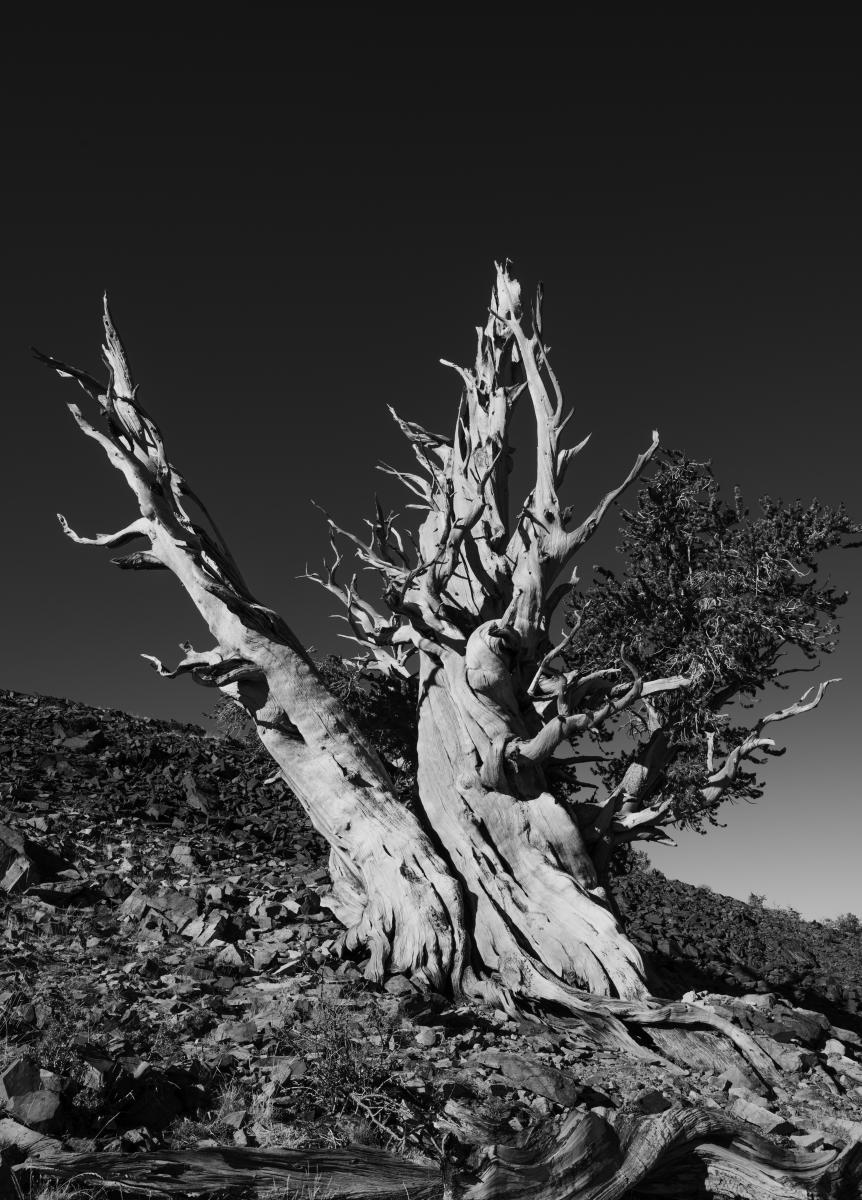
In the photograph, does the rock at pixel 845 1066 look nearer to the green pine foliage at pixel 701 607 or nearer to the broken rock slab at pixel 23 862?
the green pine foliage at pixel 701 607

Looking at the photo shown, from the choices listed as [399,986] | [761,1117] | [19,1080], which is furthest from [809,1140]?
[19,1080]

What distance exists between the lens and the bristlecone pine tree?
722 centimetres

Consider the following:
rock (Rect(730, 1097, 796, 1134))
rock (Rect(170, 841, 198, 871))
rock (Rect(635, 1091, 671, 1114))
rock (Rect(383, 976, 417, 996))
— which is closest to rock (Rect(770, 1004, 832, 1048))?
rock (Rect(730, 1097, 796, 1134))

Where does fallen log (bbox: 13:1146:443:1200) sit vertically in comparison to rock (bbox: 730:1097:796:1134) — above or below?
below

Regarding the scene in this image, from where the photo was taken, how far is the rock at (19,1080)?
3.95 m

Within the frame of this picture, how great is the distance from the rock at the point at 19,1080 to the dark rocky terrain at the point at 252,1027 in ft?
0.04

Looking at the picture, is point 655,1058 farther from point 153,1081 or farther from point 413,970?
point 153,1081

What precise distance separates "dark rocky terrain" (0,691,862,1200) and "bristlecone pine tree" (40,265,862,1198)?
1.73 feet

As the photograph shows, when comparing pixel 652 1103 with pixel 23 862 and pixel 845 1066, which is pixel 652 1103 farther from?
pixel 23 862

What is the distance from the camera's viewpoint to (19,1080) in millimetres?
3998

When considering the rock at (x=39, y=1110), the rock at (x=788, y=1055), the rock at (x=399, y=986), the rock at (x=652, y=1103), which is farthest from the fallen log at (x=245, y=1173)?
the rock at (x=788, y=1055)

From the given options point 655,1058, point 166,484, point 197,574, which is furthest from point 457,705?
point 166,484

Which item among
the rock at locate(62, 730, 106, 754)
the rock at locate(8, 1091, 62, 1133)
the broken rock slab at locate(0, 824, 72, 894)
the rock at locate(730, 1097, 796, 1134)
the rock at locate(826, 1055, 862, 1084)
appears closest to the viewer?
the rock at locate(8, 1091, 62, 1133)

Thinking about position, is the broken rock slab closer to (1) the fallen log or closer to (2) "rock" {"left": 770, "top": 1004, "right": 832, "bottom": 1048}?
(1) the fallen log
